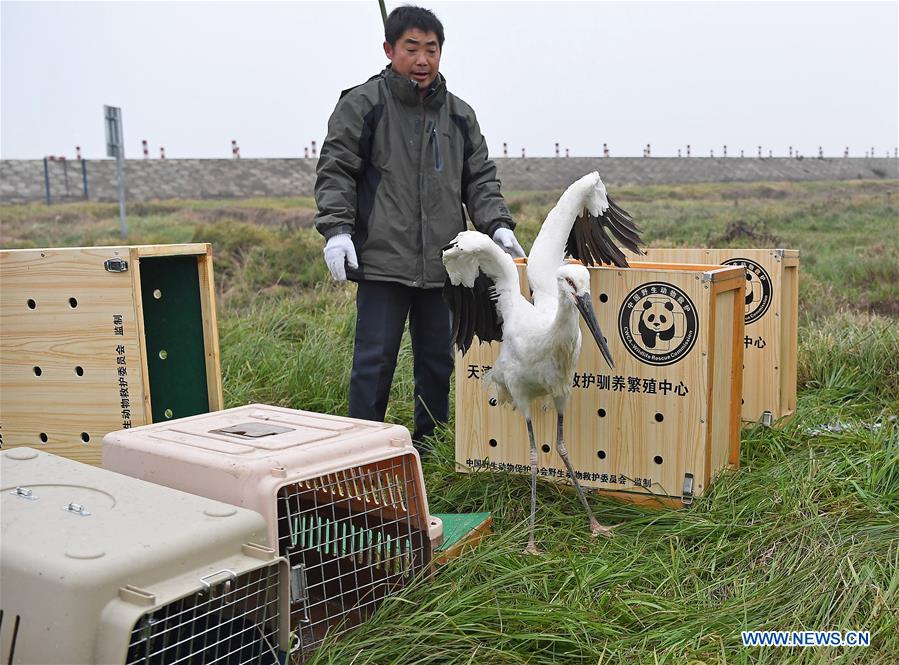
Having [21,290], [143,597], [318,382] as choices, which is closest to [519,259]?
[318,382]

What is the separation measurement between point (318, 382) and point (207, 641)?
314 cm

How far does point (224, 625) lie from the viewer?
213cm

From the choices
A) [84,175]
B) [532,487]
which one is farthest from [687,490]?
[84,175]

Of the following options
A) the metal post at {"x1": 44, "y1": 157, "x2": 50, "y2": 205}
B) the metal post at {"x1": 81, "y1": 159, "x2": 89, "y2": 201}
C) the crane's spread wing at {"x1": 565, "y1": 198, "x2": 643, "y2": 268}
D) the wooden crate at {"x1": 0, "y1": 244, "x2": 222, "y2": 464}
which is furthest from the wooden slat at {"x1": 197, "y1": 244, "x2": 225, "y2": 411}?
the metal post at {"x1": 81, "y1": 159, "x2": 89, "y2": 201}

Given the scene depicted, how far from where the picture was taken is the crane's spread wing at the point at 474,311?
3590mm

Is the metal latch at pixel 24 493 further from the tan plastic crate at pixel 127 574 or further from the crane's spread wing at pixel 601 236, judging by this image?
the crane's spread wing at pixel 601 236

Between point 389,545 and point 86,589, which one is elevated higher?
point 86,589

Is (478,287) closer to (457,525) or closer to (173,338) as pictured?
(457,525)

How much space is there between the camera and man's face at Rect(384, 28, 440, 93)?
3889 mm

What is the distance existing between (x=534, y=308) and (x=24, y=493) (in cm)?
198

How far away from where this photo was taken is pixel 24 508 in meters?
2.04

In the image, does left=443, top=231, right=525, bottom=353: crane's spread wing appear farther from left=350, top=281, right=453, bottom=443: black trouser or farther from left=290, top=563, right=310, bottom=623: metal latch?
left=290, top=563, right=310, bottom=623: metal latch

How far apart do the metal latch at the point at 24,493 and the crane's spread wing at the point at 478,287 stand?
1.76 m

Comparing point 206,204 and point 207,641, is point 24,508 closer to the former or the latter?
point 207,641
